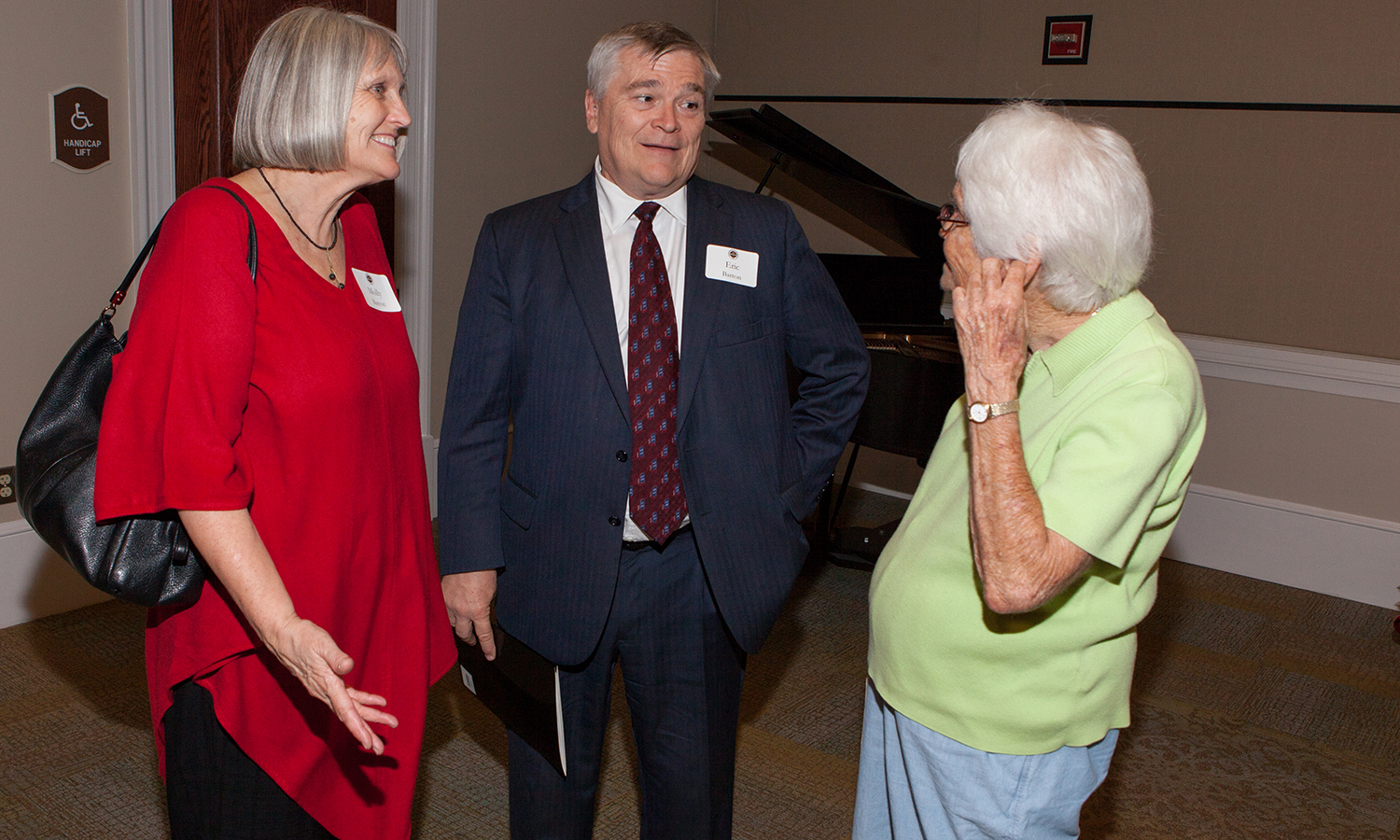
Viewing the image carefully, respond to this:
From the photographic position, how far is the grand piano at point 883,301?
3.77m

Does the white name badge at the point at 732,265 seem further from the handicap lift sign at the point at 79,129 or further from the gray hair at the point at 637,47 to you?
the handicap lift sign at the point at 79,129

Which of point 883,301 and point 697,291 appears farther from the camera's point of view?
point 883,301

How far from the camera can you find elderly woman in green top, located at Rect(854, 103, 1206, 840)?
1.22 meters

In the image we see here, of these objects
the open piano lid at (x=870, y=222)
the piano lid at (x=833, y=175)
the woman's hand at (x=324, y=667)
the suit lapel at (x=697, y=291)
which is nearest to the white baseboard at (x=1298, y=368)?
the open piano lid at (x=870, y=222)

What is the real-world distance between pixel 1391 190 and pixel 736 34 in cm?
350

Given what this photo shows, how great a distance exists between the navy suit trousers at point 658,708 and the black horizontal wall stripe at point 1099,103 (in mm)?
2710

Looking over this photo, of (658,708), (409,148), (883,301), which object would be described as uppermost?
(409,148)

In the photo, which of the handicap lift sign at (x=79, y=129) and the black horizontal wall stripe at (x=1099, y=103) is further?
the black horizontal wall stripe at (x=1099, y=103)

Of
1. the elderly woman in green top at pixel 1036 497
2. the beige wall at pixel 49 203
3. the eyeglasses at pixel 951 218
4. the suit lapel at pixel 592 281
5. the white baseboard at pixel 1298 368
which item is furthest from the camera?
the white baseboard at pixel 1298 368

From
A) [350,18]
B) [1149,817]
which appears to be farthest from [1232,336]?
[350,18]

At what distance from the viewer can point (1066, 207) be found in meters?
1.28

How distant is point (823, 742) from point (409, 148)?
9.96 feet

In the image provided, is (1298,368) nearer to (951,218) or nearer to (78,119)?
(951,218)

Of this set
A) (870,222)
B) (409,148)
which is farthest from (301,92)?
(870,222)
